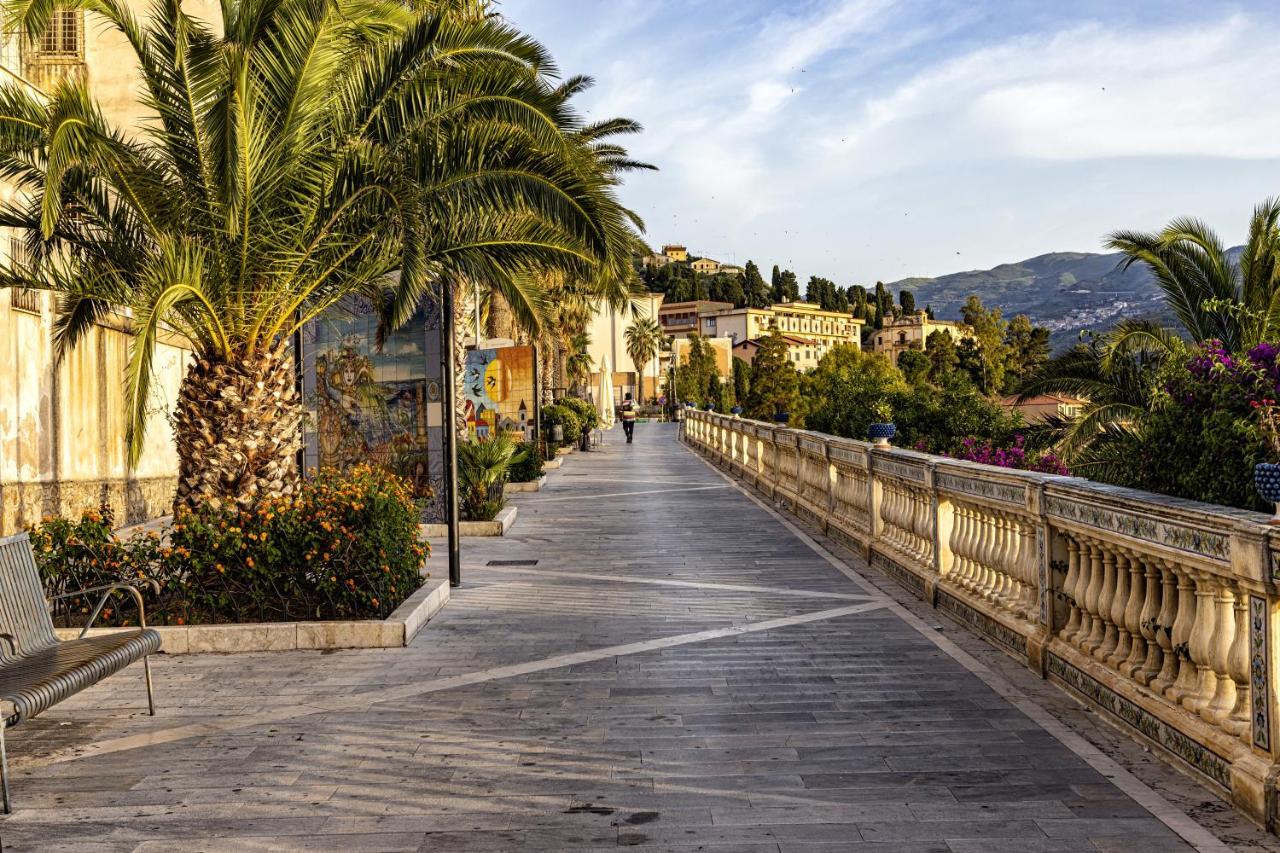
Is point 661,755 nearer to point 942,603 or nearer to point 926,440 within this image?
point 942,603

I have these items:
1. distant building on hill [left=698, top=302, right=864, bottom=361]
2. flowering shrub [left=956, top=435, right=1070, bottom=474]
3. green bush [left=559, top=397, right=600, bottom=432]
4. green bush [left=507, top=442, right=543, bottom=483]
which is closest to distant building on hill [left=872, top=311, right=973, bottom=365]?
distant building on hill [left=698, top=302, right=864, bottom=361]

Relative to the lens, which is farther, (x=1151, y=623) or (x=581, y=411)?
(x=581, y=411)

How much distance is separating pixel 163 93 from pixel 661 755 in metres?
7.09

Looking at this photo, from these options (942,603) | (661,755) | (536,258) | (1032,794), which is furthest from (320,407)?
(1032,794)

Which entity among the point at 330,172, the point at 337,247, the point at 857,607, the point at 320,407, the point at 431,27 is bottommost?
the point at 857,607

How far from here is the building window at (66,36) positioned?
69.6ft


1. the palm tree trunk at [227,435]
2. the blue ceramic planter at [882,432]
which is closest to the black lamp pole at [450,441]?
the palm tree trunk at [227,435]

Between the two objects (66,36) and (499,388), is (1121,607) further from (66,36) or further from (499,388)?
(66,36)

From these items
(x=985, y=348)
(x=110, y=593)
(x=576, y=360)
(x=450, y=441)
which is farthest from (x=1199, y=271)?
(x=985, y=348)

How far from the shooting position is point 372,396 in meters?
14.8

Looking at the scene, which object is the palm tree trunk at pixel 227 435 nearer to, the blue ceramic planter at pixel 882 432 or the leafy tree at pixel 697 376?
the blue ceramic planter at pixel 882 432

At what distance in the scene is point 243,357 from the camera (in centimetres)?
947

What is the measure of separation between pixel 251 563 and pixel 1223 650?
638cm

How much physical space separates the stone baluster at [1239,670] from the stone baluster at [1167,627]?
1.51ft
